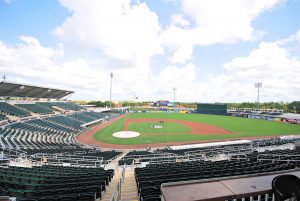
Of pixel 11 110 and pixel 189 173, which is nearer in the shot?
pixel 189 173

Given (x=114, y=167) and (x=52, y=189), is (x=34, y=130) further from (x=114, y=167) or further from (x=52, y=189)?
(x=52, y=189)

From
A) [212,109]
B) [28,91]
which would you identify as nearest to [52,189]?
[28,91]

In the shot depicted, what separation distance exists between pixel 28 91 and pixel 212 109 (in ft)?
260

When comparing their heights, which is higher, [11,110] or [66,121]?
[11,110]

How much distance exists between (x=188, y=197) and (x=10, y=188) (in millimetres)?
9093

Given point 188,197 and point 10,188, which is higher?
point 188,197

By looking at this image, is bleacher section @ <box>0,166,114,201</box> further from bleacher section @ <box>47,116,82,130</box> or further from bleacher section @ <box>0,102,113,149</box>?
bleacher section @ <box>47,116,82,130</box>

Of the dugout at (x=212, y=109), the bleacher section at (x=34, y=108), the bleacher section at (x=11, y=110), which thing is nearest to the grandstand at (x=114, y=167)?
the bleacher section at (x=11, y=110)

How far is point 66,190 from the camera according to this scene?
23.1ft

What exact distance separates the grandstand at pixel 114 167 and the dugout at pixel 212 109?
A: 204 feet

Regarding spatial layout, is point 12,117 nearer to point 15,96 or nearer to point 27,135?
point 27,135

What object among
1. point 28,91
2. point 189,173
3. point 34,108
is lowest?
point 189,173

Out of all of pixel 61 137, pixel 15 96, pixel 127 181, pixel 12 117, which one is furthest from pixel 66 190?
pixel 15 96

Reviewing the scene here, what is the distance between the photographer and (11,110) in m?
38.8
